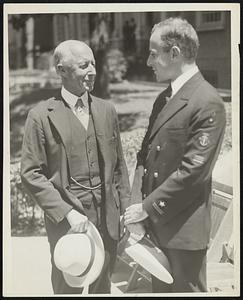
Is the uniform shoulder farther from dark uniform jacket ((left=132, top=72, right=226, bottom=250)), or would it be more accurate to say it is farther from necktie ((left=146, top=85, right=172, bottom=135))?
necktie ((left=146, top=85, right=172, bottom=135))

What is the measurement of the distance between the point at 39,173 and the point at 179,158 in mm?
783

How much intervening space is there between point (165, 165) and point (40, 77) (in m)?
0.87

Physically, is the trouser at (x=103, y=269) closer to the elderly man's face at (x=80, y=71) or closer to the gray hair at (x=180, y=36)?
the elderly man's face at (x=80, y=71)

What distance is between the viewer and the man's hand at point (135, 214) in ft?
10.2

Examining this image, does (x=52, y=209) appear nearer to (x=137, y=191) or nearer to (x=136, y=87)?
(x=137, y=191)

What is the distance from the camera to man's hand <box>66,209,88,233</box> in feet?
10.1

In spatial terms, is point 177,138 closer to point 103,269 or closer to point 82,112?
point 82,112

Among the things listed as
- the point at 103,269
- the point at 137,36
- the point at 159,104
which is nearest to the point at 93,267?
the point at 103,269

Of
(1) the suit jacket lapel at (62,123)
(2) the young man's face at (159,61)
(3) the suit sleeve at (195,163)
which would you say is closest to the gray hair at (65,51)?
(1) the suit jacket lapel at (62,123)

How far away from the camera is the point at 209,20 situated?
10.2 feet

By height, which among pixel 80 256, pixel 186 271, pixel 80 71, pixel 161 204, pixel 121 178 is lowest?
pixel 186 271

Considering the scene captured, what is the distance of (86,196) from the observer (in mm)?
3111

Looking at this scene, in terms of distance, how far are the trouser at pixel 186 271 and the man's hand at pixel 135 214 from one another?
22 cm

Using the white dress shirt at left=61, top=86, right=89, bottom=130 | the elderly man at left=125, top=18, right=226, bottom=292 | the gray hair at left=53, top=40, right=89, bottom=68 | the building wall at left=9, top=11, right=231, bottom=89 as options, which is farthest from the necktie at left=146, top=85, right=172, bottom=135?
the gray hair at left=53, top=40, right=89, bottom=68
